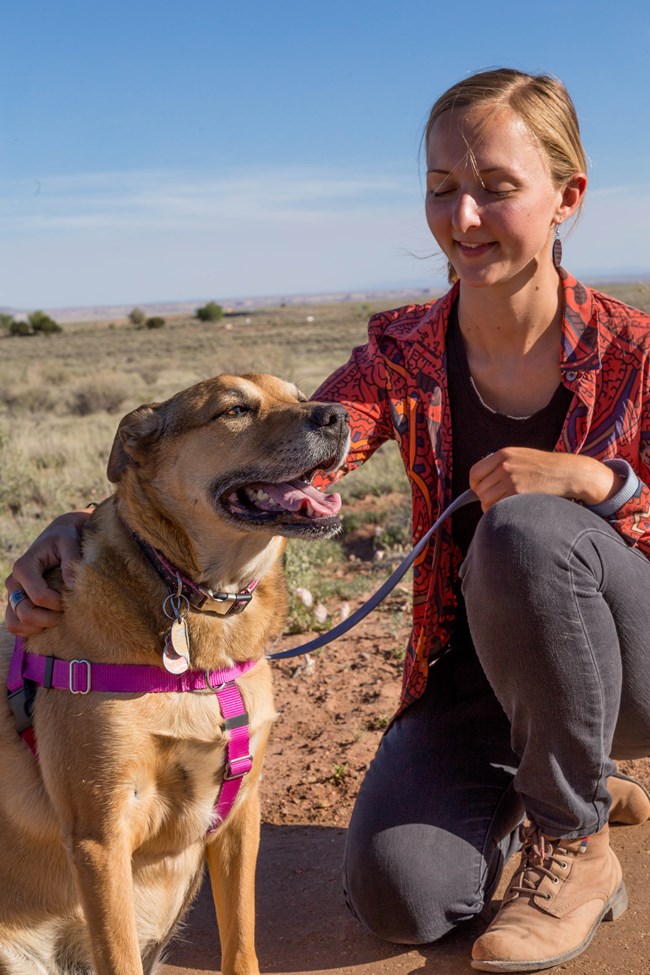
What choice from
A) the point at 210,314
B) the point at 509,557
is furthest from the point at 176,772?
the point at 210,314

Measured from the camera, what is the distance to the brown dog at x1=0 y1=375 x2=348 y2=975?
2627mm

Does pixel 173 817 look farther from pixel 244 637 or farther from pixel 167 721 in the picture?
pixel 244 637

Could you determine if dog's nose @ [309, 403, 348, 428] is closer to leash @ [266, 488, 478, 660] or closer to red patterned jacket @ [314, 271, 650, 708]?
red patterned jacket @ [314, 271, 650, 708]

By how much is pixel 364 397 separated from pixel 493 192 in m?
0.80

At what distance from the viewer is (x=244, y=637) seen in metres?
2.92

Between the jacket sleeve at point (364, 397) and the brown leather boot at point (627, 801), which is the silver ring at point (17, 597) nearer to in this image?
the jacket sleeve at point (364, 397)

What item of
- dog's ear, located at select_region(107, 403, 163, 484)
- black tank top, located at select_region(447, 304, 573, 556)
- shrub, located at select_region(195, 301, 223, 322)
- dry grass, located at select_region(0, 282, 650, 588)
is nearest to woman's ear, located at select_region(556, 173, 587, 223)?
black tank top, located at select_region(447, 304, 573, 556)

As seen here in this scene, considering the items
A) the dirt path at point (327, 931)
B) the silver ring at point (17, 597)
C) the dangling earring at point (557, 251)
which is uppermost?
the dangling earring at point (557, 251)

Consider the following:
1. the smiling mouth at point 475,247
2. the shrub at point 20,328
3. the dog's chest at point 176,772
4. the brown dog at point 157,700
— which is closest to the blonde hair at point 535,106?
the smiling mouth at point 475,247

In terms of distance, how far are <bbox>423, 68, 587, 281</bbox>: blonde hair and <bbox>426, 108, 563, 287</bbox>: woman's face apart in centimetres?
4

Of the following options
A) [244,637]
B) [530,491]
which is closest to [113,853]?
→ [244,637]

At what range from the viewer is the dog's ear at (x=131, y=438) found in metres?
3.02

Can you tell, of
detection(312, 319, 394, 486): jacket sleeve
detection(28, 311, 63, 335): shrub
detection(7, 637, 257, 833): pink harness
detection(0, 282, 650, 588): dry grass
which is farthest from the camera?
detection(28, 311, 63, 335): shrub

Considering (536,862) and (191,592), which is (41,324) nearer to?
(191,592)
